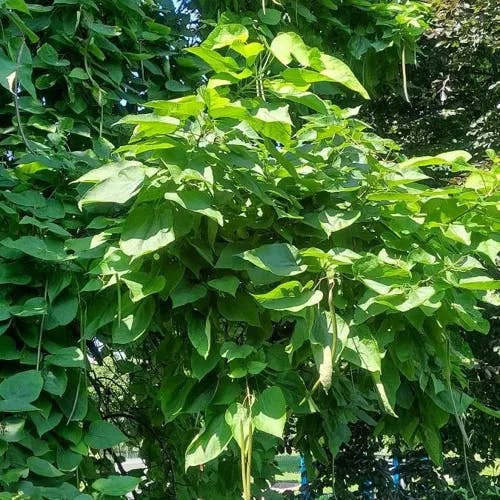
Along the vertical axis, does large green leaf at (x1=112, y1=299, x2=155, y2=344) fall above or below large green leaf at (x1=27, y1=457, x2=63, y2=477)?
above

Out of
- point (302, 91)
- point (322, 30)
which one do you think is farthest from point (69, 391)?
point (322, 30)

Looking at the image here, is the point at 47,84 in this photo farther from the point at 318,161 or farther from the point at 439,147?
the point at 439,147

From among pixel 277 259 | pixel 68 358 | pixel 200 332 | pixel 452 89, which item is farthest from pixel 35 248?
pixel 452 89

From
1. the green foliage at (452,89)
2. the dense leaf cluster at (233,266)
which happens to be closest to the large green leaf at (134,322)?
the dense leaf cluster at (233,266)

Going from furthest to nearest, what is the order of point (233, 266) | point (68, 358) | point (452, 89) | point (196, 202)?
point (452, 89), point (68, 358), point (233, 266), point (196, 202)

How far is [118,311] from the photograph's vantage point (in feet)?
3.44

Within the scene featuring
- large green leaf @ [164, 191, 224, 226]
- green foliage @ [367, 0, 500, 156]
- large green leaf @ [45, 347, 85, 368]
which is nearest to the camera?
large green leaf @ [164, 191, 224, 226]

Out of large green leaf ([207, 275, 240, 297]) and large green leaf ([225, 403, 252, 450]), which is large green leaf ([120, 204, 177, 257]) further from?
large green leaf ([225, 403, 252, 450])

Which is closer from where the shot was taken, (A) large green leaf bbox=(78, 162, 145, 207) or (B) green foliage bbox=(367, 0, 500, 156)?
(A) large green leaf bbox=(78, 162, 145, 207)

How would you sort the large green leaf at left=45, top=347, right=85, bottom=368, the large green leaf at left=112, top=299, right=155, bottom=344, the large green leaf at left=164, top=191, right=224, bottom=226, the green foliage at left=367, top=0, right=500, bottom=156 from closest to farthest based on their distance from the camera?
the large green leaf at left=164, top=191, right=224, bottom=226, the large green leaf at left=112, top=299, right=155, bottom=344, the large green leaf at left=45, top=347, right=85, bottom=368, the green foliage at left=367, top=0, right=500, bottom=156

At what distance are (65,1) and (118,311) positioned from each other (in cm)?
77

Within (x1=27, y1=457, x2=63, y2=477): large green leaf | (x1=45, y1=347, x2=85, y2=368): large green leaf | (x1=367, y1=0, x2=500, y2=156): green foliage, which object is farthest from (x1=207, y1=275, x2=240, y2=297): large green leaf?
(x1=367, y1=0, x2=500, y2=156): green foliage

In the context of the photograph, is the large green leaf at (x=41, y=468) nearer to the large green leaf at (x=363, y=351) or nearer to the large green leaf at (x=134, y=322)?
the large green leaf at (x=134, y=322)

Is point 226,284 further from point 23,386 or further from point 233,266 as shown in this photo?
point 23,386
